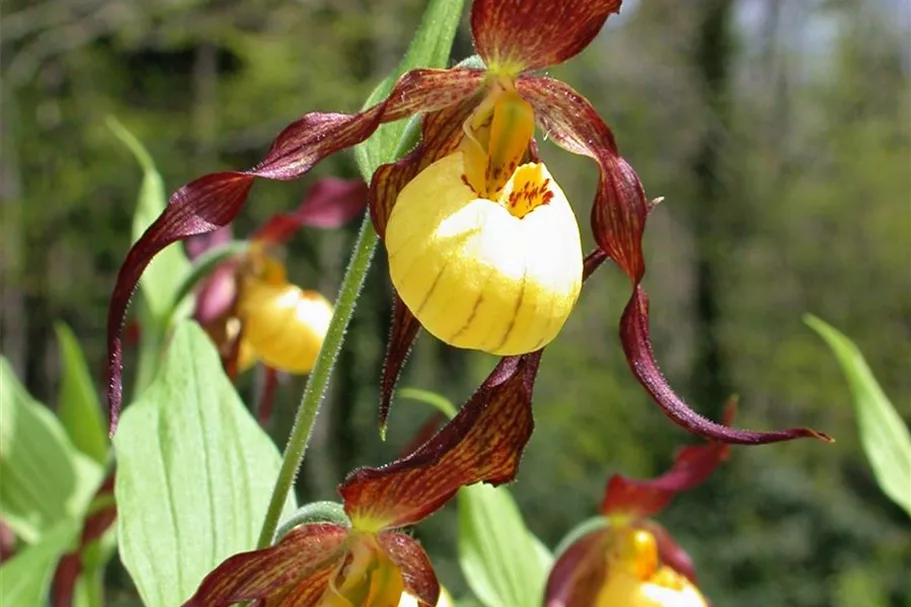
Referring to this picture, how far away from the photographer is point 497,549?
161cm

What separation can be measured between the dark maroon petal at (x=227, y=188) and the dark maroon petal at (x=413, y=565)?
1.04ft

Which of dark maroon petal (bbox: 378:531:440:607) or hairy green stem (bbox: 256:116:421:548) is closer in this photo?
hairy green stem (bbox: 256:116:421:548)

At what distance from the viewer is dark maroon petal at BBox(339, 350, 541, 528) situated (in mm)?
741

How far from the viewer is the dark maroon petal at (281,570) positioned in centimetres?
84

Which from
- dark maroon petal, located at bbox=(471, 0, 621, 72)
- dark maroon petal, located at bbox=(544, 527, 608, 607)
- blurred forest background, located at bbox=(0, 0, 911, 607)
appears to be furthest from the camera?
blurred forest background, located at bbox=(0, 0, 911, 607)

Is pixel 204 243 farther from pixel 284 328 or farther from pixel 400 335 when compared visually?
pixel 400 335

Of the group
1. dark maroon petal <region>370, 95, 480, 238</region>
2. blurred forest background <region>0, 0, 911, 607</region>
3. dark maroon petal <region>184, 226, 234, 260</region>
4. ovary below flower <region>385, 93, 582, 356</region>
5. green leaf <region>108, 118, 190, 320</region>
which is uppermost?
dark maroon petal <region>370, 95, 480, 238</region>

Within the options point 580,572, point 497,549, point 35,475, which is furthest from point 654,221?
point 35,475

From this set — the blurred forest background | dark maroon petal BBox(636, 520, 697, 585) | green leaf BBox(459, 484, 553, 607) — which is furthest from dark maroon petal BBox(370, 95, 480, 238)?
the blurred forest background

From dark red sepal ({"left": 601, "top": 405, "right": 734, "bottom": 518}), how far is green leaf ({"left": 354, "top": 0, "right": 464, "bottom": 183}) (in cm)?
55

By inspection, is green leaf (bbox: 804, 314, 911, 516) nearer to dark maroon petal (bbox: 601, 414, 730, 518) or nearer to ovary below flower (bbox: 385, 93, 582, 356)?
dark maroon petal (bbox: 601, 414, 730, 518)

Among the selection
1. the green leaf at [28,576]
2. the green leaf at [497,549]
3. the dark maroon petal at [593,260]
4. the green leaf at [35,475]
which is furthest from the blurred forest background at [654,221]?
the dark maroon petal at [593,260]

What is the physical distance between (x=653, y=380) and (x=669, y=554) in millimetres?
1145

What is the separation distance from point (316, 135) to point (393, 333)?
22 centimetres
